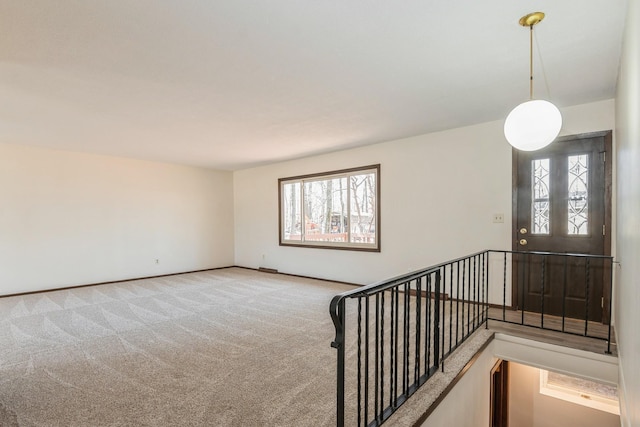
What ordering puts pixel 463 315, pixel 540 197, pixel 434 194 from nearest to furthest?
pixel 463 315 < pixel 540 197 < pixel 434 194

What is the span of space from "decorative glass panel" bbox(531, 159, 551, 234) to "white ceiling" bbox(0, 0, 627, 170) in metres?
0.76

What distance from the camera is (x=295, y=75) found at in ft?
8.71

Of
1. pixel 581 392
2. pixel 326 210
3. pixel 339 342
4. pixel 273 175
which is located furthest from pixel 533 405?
pixel 273 175

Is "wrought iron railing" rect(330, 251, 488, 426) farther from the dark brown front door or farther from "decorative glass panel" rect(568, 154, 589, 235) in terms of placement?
"decorative glass panel" rect(568, 154, 589, 235)

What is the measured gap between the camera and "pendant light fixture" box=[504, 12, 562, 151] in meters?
2.02

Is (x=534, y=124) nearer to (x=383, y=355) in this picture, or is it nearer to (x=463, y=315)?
(x=463, y=315)

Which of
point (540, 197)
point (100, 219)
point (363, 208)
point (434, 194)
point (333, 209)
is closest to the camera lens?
point (540, 197)

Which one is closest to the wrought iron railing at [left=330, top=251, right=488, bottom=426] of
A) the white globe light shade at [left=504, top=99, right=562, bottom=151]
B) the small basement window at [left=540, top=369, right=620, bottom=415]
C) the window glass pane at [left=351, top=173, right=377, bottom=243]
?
the white globe light shade at [left=504, top=99, right=562, bottom=151]

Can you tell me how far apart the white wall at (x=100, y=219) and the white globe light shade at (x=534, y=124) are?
6469mm

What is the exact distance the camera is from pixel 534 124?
2.06 meters

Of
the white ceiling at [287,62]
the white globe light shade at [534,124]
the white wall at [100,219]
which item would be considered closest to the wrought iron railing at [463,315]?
the white globe light shade at [534,124]

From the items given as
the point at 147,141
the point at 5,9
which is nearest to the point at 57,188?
the point at 147,141

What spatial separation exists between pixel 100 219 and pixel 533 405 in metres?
8.35

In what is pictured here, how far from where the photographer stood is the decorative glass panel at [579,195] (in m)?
3.36
